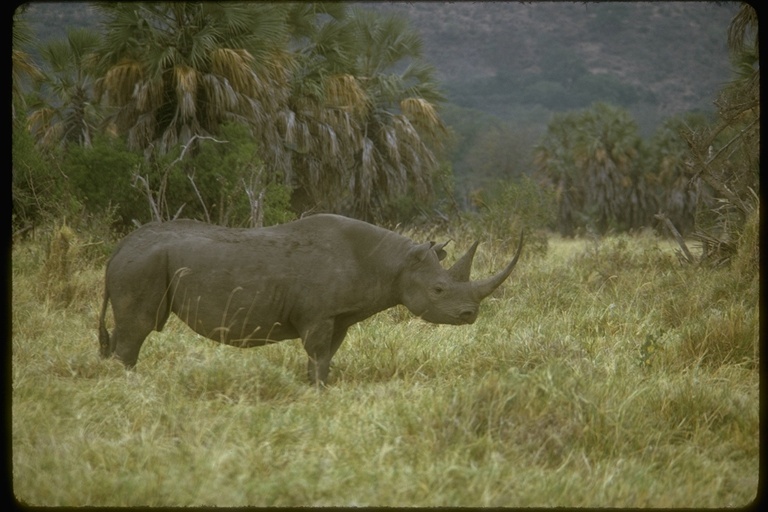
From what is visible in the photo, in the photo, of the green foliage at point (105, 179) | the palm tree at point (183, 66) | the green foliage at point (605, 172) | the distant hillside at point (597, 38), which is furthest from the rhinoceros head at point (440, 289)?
the green foliage at point (605, 172)

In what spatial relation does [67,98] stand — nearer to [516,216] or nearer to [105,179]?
[105,179]

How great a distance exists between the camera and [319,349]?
5.89 metres

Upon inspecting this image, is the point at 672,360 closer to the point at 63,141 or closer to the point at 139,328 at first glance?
the point at 139,328

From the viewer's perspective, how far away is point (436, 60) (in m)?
33.9

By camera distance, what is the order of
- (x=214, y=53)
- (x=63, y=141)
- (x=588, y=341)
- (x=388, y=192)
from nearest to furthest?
(x=588, y=341), (x=214, y=53), (x=63, y=141), (x=388, y=192)

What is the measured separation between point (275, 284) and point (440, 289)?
1.18 metres

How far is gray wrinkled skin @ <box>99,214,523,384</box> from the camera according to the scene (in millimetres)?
5777

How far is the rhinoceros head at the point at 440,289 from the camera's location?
5.89 m

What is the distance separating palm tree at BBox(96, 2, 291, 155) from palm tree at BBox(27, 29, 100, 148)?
8.05ft

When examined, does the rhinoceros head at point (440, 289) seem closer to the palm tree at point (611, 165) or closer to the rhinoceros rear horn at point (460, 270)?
the rhinoceros rear horn at point (460, 270)

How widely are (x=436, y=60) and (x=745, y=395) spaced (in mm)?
29711

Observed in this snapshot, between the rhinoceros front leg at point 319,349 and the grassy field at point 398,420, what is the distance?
14cm

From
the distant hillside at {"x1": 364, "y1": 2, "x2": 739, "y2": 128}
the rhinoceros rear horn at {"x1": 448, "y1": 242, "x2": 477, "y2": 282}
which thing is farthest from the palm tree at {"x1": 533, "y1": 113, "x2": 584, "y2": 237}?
the rhinoceros rear horn at {"x1": 448, "y1": 242, "x2": 477, "y2": 282}

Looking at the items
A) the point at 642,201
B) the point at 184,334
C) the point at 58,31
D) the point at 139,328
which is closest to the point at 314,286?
the point at 139,328
